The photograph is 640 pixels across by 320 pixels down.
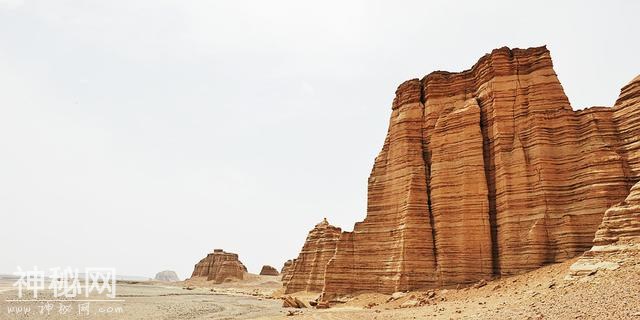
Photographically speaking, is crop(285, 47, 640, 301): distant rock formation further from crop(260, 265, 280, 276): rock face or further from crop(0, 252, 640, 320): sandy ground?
crop(260, 265, 280, 276): rock face

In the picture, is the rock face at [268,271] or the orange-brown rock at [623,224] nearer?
the orange-brown rock at [623,224]

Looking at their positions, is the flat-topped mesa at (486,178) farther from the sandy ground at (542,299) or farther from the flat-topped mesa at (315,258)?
the flat-topped mesa at (315,258)

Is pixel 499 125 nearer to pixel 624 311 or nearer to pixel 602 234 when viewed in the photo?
pixel 602 234

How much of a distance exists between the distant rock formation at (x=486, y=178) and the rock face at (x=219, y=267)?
9162 centimetres

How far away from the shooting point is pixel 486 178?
30.9m

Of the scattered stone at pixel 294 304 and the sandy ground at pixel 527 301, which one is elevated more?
the sandy ground at pixel 527 301

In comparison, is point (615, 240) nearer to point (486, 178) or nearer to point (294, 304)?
point (486, 178)

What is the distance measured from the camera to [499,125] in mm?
30391

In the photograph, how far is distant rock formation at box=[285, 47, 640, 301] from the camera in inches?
1011

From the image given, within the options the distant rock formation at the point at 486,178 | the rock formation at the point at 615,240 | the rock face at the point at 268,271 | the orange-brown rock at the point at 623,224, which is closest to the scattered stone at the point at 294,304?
the distant rock formation at the point at 486,178

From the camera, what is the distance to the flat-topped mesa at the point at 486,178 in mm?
25703

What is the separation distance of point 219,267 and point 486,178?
10945 centimetres

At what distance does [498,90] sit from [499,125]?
2694 millimetres

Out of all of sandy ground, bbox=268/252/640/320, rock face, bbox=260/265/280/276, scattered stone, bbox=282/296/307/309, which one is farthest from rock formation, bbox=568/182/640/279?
rock face, bbox=260/265/280/276
